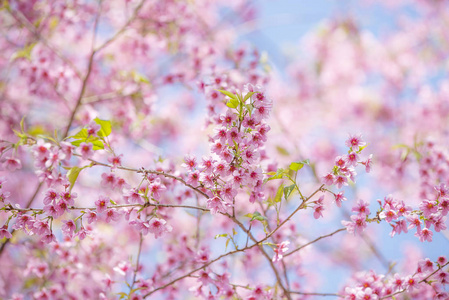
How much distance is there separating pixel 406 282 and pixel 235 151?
1191 millimetres

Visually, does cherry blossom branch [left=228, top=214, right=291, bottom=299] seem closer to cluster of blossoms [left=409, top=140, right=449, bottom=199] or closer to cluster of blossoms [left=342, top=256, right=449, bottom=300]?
cluster of blossoms [left=342, top=256, right=449, bottom=300]

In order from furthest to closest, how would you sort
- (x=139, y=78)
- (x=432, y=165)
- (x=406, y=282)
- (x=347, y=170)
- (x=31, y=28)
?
(x=31, y=28) → (x=139, y=78) → (x=432, y=165) → (x=406, y=282) → (x=347, y=170)

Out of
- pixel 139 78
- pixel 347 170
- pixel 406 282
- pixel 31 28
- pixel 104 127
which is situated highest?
pixel 31 28

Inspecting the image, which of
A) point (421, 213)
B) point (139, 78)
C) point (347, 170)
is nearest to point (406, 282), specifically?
point (421, 213)

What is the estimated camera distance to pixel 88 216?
1.79 meters

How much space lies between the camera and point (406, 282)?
1952 mm

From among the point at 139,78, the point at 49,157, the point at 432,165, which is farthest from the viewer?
the point at 139,78

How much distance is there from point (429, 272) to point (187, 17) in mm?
3494

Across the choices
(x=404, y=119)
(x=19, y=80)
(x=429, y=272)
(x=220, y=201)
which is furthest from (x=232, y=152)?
(x=404, y=119)

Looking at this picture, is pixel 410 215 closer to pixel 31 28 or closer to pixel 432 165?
pixel 432 165

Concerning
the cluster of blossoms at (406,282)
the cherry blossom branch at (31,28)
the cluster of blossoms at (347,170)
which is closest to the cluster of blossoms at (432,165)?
the cluster of blossoms at (406,282)

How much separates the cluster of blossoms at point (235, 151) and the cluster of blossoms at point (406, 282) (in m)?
0.86

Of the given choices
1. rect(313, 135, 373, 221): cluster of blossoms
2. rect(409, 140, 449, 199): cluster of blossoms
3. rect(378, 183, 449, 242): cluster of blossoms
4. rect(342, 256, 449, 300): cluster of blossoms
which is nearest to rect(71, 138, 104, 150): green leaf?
rect(313, 135, 373, 221): cluster of blossoms

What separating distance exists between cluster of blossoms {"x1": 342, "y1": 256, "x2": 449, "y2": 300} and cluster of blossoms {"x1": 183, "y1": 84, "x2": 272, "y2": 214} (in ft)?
2.82
